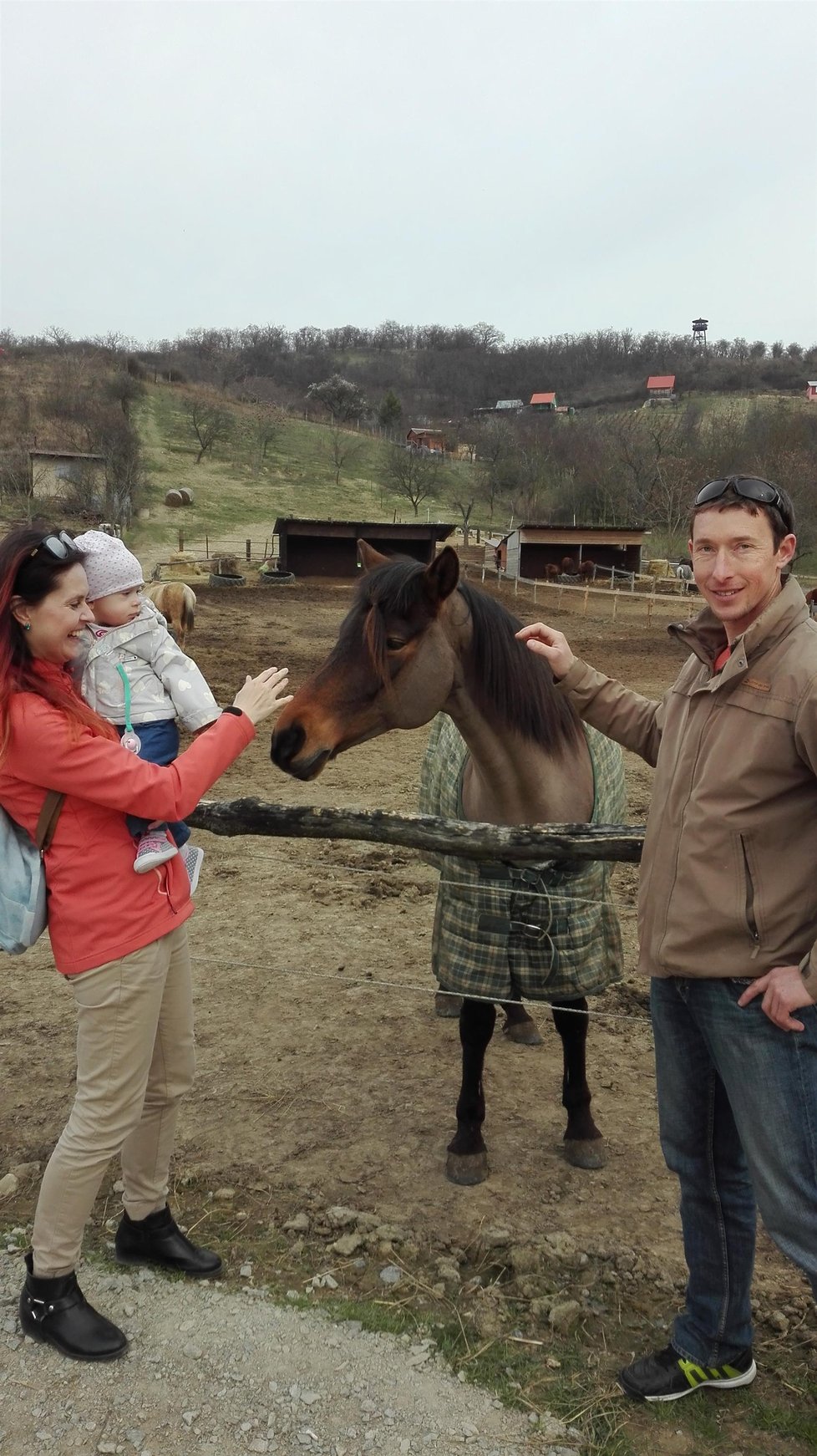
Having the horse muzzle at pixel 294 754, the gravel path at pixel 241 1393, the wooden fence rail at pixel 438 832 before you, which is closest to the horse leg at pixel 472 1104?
the wooden fence rail at pixel 438 832

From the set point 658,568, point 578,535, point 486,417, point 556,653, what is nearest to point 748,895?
point 556,653

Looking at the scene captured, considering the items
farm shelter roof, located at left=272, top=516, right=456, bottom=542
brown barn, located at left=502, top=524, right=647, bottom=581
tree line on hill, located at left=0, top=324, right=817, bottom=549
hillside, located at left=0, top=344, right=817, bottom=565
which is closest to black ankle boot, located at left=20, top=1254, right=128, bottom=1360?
farm shelter roof, located at left=272, top=516, right=456, bottom=542

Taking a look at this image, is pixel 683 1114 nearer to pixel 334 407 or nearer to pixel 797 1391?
pixel 797 1391

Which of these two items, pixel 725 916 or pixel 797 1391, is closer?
pixel 725 916

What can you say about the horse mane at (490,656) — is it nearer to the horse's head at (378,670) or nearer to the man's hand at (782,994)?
the horse's head at (378,670)

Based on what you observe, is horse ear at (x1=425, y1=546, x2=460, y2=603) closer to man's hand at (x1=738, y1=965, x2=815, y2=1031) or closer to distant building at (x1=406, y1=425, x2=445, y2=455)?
man's hand at (x1=738, y1=965, x2=815, y2=1031)

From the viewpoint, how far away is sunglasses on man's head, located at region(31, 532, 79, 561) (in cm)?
172

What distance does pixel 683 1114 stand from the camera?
1.74 metres

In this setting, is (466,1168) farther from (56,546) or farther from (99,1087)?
(56,546)

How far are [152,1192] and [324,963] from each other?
1996 mm

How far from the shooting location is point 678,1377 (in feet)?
6.06

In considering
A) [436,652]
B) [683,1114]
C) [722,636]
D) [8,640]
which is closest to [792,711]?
[722,636]

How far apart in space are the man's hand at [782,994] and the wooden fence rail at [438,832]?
3.25 ft

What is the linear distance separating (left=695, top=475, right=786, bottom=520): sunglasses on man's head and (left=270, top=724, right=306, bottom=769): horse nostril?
4.15 ft
